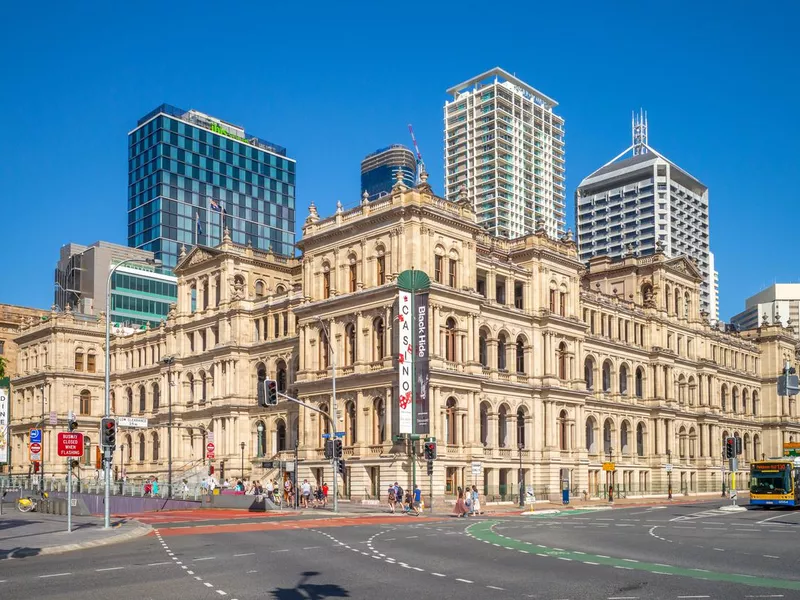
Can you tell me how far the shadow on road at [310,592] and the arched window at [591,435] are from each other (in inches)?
2609

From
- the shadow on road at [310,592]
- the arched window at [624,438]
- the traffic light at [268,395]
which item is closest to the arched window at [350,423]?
the traffic light at [268,395]

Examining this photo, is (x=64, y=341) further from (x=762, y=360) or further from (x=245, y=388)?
(x=762, y=360)

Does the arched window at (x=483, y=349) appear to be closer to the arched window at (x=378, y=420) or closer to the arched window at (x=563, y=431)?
the arched window at (x=563, y=431)

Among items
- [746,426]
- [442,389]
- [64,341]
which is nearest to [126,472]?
[64,341]

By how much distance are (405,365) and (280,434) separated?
2261cm

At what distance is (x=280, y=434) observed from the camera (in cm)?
8075

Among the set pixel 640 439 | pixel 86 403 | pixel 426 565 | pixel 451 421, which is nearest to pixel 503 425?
pixel 451 421

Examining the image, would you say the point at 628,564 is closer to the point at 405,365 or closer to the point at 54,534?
the point at 54,534

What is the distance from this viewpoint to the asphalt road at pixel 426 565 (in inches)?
781

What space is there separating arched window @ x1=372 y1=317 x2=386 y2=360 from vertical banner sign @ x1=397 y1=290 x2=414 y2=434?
3.63 meters

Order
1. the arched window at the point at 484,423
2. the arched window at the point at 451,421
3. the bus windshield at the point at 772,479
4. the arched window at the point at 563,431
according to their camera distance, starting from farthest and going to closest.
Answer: the arched window at the point at 563,431, the arched window at the point at 484,423, the arched window at the point at 451,421, the bus windshield at the point at 772,479

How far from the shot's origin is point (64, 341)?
103m

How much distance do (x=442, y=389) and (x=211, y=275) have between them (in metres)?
31.2

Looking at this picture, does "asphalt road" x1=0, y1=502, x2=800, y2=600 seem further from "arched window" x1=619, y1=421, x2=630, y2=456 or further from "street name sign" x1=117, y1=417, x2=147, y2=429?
"arched window" x1=619, y1=421, x2=630, y2=456
